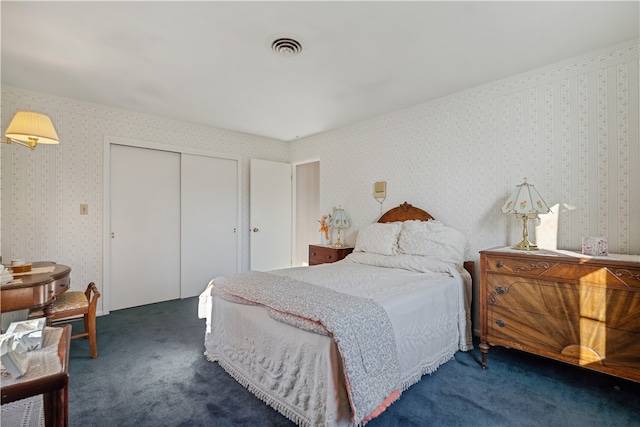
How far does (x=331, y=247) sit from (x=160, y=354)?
225cm

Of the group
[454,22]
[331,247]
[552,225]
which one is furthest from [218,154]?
[552,225]

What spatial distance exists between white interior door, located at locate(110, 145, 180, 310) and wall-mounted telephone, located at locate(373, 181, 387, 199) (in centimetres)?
262

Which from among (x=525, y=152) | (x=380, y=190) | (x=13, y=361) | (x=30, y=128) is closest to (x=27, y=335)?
(x=13, y=361)

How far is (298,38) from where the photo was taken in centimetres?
216

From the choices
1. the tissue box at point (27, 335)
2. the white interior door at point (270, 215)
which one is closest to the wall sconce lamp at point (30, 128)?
the tissue box at point (27, 335)

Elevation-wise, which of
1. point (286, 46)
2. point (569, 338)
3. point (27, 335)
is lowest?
point (569, 338)

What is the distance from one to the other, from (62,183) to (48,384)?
122 inches

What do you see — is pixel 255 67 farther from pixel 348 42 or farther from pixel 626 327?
pixel 626 327

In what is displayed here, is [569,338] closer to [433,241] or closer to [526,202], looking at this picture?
[526,202]

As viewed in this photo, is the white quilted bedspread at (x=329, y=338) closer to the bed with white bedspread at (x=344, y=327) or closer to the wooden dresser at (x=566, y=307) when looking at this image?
the bed with white bedspread at (x=344, y=327)

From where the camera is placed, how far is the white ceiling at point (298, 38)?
188 centimetres

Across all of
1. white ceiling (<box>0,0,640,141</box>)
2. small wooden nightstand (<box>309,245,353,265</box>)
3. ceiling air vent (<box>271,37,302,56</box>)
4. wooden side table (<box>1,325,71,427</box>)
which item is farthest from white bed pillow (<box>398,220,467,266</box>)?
wooden side table (<box>1,325,71,427</box>)

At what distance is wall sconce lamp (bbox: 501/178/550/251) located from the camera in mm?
2400

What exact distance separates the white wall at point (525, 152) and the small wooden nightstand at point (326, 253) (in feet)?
1.69
